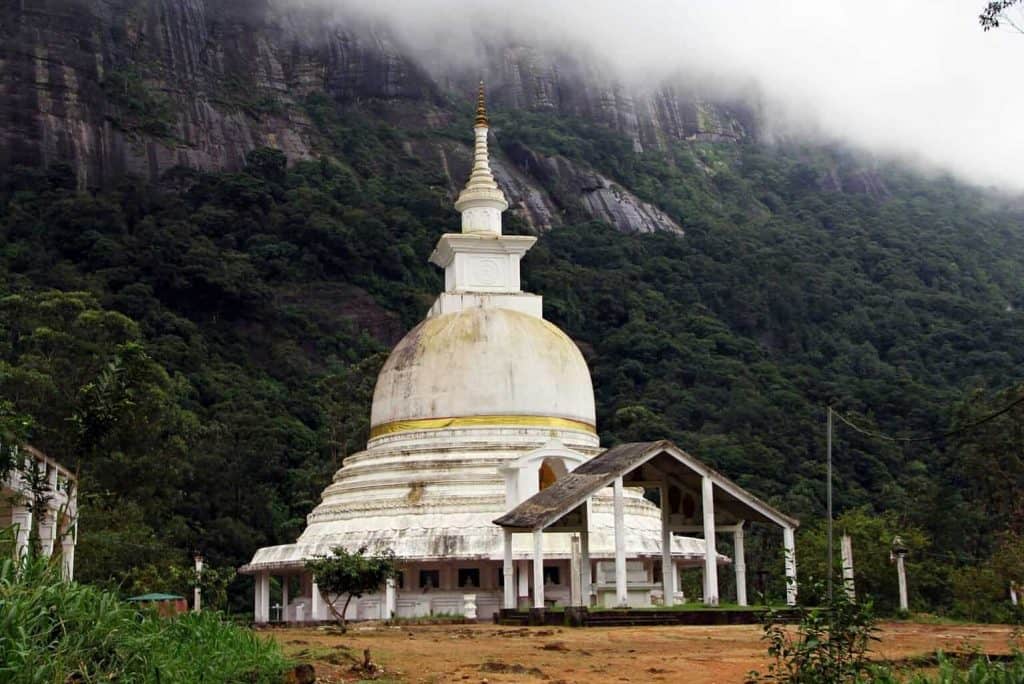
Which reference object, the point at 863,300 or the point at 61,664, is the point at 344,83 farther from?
the point at 61,664

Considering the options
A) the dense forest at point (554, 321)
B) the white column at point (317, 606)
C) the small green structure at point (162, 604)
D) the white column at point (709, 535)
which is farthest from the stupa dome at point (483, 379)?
the small green structure at point (162, 604)

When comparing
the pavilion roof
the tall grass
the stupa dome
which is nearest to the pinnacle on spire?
the stupa dome

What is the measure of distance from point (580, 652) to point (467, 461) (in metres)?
19.2

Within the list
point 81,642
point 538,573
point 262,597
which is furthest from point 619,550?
point 81,642

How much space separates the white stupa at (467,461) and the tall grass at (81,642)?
21.5m

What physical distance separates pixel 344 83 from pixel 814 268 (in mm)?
55710

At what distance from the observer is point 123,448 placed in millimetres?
47281

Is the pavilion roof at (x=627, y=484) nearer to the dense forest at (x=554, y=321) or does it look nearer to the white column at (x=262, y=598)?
the dense forest at (x=554, y=321)

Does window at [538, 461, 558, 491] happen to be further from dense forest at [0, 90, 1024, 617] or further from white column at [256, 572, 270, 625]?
dense forest at [0, 90, 1024, 617]

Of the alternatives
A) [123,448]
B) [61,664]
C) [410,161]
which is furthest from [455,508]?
[410,161]

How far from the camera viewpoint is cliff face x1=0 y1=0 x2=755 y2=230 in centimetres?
10738

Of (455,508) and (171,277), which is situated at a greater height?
(171,277)

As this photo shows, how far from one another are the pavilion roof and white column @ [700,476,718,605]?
254 mm

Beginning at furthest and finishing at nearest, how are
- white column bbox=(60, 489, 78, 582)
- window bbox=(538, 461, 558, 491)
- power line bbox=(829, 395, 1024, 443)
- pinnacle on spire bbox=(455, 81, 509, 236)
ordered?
pinnacle on spire bbox=(455, 81, 509, 236)
window bbox=(538, 461, 558, 491)
power line bbox=(829, 395, 1024, 443)
white column bbox=(60, 489, 78, 582)
